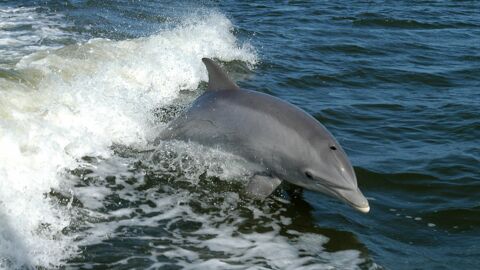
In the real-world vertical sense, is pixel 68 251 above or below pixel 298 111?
below

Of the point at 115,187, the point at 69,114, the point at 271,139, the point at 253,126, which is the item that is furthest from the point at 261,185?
the point at 69,114

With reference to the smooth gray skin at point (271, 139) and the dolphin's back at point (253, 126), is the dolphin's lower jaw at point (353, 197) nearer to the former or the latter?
the smooth gray skin at point (271, 139)

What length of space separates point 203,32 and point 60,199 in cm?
1150

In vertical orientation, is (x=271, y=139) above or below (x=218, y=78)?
below

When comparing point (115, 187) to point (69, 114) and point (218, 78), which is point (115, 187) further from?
point (69, 114)

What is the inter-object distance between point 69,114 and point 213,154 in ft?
8.92

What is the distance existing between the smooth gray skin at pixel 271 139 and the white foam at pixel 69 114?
1286mm

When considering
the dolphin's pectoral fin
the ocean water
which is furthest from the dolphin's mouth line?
the dolphin's pectoral fin

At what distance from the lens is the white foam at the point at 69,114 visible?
6246mm

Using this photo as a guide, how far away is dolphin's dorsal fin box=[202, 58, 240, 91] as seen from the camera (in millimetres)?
8023

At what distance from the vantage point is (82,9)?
20125mm

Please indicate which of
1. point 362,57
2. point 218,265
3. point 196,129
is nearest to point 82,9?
point 362,57

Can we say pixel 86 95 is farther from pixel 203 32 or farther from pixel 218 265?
pixel 203 32

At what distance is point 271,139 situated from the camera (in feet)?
24.5
